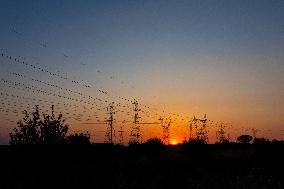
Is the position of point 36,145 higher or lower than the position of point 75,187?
higher

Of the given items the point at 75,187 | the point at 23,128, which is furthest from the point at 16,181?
the point at 23,128

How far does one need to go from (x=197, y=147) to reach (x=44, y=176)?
37092 millimetres

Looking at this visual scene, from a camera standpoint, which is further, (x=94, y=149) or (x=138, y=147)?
(x=138, y=147)

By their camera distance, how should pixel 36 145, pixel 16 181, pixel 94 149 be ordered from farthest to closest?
pixel 94 149 < pixel 36 145 < pixel 16 181

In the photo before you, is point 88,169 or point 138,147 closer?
point 88,169

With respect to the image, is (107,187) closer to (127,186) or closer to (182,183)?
(127,186)

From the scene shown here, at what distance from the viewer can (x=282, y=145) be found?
58.5m

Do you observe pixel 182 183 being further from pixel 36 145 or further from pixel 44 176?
pixel 36 145

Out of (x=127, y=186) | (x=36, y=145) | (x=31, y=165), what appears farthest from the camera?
(x=36, y=145)

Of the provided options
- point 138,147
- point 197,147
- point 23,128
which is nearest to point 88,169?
point 23,128

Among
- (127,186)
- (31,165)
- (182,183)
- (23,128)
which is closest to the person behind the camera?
(127,186)

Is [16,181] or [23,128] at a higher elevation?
[23,128]

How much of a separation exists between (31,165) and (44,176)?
4356 mm

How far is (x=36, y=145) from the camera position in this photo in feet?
112
